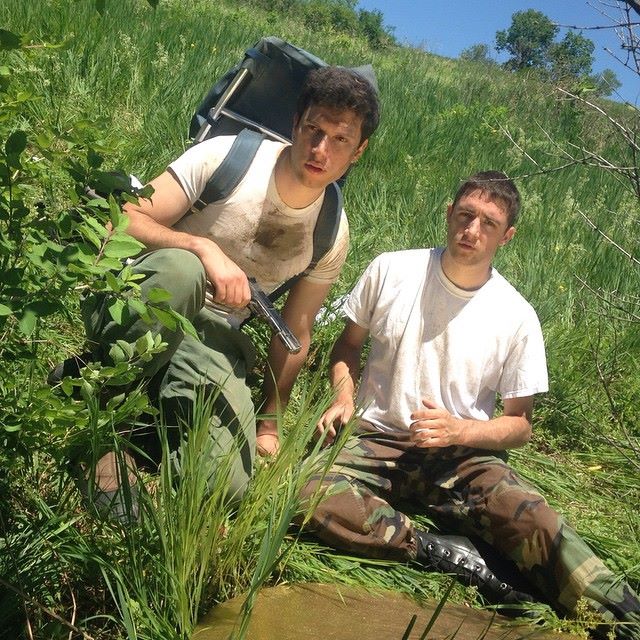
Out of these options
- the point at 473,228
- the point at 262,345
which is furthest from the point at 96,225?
the point at 262,345

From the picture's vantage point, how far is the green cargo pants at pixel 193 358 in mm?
2646

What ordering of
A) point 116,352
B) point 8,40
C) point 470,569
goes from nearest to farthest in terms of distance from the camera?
point 8,40 < point 116,352 < point 470,569

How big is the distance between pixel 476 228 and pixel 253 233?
749 mm

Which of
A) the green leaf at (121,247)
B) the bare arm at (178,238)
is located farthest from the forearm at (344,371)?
the green leaf at (121,247)

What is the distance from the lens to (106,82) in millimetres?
5742

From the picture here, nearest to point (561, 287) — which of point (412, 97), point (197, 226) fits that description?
point (197, 226)

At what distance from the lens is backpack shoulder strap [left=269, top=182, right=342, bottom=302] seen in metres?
3.37

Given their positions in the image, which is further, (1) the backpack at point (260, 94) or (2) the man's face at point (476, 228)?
(1) the backpack at point (260, 94)

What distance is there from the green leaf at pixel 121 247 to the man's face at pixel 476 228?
171cm

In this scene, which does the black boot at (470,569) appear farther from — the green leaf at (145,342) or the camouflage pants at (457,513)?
the green leaf at (145,342)

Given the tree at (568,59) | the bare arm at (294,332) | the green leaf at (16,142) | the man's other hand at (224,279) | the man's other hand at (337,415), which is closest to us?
the green leaf at (16,142)

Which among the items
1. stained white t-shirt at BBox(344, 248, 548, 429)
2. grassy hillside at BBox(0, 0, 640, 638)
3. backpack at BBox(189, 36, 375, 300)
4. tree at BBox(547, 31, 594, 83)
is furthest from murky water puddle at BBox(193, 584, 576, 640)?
tree at BBox(547, 31, 594, 83)

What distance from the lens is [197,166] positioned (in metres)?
3.15

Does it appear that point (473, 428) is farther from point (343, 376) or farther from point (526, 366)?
point (343, 376)
